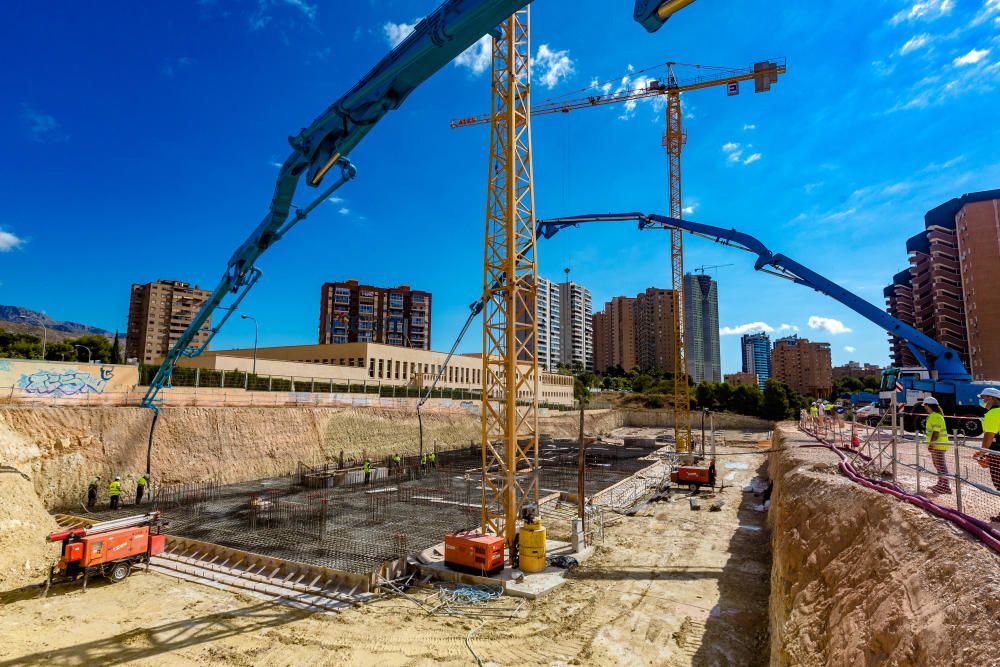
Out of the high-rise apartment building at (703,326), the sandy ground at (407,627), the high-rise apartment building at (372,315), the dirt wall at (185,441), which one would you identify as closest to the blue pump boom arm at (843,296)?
the sandy ground at (407,627)

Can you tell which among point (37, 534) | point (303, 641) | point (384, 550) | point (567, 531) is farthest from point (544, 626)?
point (37, 534)

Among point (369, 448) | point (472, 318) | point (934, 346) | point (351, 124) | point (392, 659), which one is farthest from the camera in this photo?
point (369, 448)

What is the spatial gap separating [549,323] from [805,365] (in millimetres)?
75188

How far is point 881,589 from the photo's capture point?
246 inches

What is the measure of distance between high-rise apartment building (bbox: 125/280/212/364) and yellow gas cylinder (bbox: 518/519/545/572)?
133906 millimetres

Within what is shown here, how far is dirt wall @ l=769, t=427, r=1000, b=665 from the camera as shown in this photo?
480 centimetres

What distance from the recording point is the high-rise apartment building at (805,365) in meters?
143

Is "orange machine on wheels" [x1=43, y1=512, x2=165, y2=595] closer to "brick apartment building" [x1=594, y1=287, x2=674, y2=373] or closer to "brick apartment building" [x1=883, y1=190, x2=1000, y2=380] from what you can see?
"brick apartment building" [x1=883, y1=190, x2=1000, y2=380]

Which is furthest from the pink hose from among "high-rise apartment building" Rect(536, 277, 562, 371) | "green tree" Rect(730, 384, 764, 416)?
"high-rise apartment building" Rect(536, 277, 562, 371)

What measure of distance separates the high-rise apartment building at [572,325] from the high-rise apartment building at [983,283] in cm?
9109

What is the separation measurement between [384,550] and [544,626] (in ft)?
23.9

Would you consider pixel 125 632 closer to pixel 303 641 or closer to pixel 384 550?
pixel 303 641

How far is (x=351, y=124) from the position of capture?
55.3 ft

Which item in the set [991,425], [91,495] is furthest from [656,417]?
[991,425]
